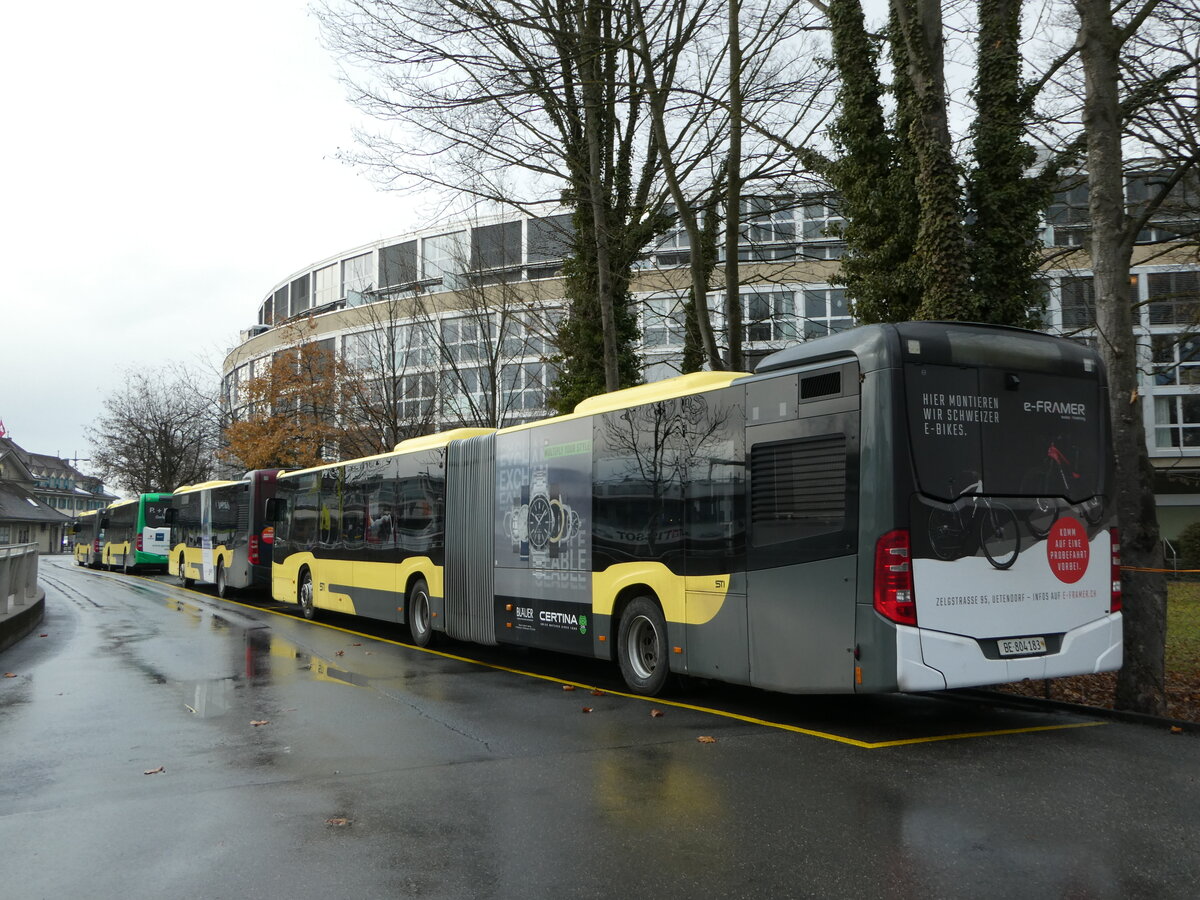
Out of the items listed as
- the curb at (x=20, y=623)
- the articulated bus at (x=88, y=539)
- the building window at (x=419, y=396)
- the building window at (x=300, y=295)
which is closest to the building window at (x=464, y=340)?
the building window at (x=419, y=396)

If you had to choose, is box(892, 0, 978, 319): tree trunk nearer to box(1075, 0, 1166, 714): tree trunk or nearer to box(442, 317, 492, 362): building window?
box(1075, 0, 1166, 714): tree trunk

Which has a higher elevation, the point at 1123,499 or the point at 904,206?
the point at 904,206

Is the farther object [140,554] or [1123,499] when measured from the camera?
[140,554]

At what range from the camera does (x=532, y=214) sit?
62.5 ft

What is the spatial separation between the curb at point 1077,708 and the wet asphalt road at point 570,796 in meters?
0.26

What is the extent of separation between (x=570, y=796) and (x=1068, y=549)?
4.71 m

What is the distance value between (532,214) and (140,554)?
30691mm

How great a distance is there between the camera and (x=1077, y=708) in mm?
9227

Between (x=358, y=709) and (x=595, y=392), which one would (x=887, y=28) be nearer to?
(x=595, y=392)

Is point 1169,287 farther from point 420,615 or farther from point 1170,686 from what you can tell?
point 420,615

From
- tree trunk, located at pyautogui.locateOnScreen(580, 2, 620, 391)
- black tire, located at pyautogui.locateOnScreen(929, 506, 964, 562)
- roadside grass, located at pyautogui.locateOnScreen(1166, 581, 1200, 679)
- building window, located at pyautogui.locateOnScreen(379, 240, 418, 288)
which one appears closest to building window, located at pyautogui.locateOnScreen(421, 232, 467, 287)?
building window, located at pyautogui.locateOnScreen(379, 240, 418, 288)

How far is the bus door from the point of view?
812cm

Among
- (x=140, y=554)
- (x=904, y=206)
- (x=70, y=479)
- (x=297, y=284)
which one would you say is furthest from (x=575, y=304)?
(x=70, y=479)

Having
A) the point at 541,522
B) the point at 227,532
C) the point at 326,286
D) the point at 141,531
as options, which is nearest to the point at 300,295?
the point at 326,286
